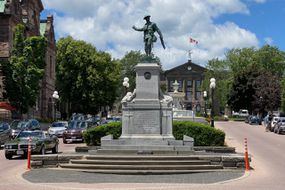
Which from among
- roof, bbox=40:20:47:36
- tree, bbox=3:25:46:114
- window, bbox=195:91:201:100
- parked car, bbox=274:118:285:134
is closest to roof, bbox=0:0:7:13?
tree, bbox=3:25:46:114

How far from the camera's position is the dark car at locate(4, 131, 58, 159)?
80.8 ft

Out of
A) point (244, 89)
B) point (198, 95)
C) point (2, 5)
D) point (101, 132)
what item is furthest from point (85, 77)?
point (198, 95)

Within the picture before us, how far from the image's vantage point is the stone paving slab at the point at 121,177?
15.5 m

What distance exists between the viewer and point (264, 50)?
362 ft

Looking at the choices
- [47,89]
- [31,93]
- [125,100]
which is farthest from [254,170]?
[47,89]

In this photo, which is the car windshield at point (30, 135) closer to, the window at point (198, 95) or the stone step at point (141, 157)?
the stone step at point (141, 157)

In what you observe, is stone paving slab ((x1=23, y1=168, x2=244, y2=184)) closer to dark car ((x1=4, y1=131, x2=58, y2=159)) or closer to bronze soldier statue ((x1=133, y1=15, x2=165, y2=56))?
dark car ((x1=4, y1=131, x2=58, y2=159))

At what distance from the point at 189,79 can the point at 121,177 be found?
133 meters

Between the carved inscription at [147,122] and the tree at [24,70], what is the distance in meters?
30.9

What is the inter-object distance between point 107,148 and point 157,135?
2.69 m

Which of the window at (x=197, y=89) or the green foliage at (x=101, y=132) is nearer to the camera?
the green foliage at (x=101, y=132)

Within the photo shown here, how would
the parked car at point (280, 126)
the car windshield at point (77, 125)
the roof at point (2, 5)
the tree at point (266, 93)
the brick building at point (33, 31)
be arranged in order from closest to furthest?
the car windshield at point (77, 125)
the parked car at point (280, 126)
the brick building at point (33, 31)
the roof at point (2, 5)
the tree at point (266, 93)

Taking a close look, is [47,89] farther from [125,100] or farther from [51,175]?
[51,175]

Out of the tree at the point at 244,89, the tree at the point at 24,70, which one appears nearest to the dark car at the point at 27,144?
the tree at the point at 24,70
